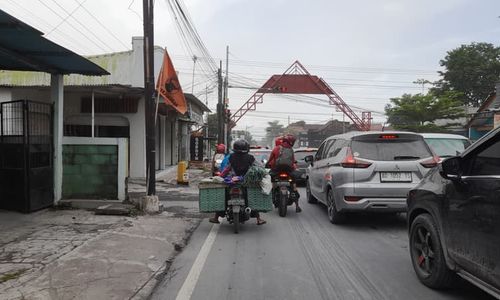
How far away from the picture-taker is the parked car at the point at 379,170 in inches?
319

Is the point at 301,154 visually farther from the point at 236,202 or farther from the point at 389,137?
the point at 236,202

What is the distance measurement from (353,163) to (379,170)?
1.50ft

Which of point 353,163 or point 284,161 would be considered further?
point 284,161

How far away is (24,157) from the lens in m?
9.37

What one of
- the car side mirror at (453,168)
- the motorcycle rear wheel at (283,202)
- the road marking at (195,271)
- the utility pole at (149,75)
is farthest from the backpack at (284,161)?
the car side mirror at (453,168)

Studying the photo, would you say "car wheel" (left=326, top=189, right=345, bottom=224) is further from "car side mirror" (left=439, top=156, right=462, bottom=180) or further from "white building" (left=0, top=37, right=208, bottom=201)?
"white building" (left=0, top=37, right=208, bottom=201)

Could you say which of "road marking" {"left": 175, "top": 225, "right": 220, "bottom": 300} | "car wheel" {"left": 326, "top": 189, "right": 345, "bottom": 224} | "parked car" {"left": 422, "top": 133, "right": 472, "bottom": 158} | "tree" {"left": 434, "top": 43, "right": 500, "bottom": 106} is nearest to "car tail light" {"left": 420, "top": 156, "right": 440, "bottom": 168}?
"car wheel" {"left": 326, "top": 189, "right": 345, "bottom": 224}

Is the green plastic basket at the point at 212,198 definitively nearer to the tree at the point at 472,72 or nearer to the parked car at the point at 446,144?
the parked car at the point at 446,144

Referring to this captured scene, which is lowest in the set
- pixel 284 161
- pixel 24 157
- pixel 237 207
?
pixel 237 207

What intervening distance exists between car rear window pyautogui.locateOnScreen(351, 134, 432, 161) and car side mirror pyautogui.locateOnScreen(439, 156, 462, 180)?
12.2 ft

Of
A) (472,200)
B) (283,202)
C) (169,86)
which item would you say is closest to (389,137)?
(283,202)

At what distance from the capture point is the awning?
6.98 meters

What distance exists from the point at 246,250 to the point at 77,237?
2755 millimetres

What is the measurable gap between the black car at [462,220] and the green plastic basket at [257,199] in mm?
3475
